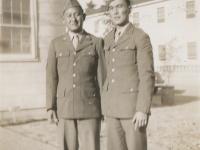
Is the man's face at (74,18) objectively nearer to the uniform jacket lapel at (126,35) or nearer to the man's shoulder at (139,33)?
the uniform jacket lapel at (126,35)

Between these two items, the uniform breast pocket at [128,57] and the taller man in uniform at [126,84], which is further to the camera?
the uniform breast pocket at [128,57]

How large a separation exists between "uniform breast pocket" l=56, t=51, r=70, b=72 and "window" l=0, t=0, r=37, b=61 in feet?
8.31

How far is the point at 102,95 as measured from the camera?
7.55 ft

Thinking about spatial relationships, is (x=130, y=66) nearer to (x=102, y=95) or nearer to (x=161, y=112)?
(x=102, y=95)

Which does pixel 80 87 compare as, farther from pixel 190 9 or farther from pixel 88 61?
pixel 190 9

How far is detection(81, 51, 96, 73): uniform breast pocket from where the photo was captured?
2.30m

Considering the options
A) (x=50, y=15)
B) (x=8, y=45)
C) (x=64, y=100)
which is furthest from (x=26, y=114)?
(x=64, y=100)

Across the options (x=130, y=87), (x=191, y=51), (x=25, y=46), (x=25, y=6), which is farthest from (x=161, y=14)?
(x=130, y=87)

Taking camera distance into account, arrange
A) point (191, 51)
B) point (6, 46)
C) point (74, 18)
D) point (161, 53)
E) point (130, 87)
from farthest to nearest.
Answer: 1. point (161, 53)
2. point (191, 51)
3. point (6, 46)
4. point (74, 18)
5. point (130, 87)

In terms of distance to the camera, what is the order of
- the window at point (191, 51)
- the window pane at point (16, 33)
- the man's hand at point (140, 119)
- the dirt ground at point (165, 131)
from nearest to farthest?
the man's hand at point (140, 119)
the dirt ground at point (165, 131)
the window pane at point (16, 33)
the window at point (191, 51)

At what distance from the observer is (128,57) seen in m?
2.14

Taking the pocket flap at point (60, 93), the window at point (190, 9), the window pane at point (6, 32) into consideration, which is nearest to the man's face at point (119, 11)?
the pocket flap at point (60, 93)

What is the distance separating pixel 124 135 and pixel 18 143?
2055 mm

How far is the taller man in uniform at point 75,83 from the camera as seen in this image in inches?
88.8
